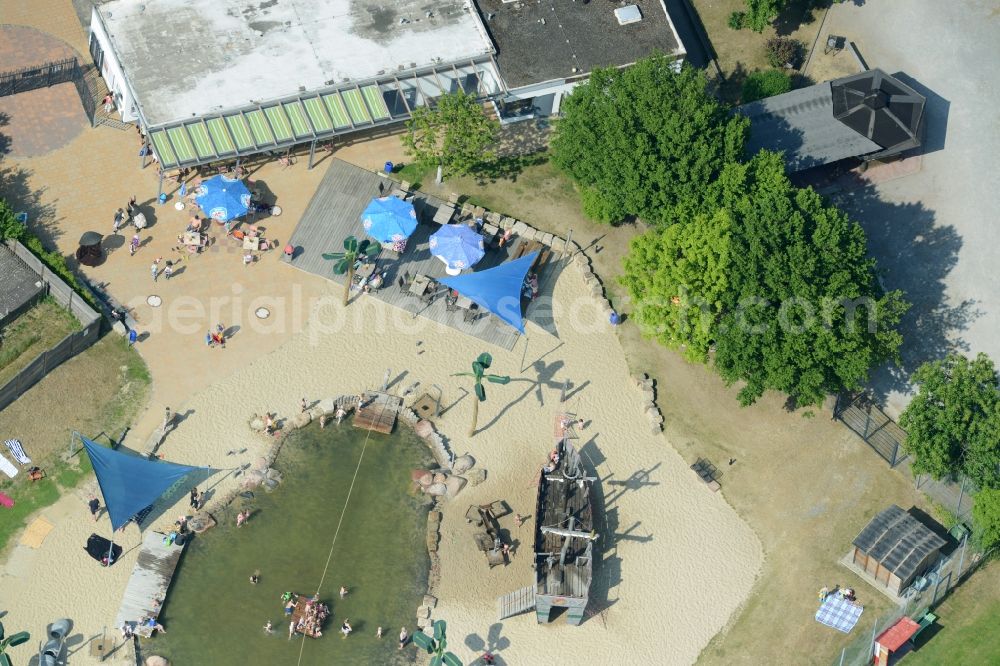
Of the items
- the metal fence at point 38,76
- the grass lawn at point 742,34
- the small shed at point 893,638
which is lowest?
the small shed at point 893,638

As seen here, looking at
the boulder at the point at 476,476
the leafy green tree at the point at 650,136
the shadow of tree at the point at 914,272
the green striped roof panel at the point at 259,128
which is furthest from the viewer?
the green striped roof panel at the point at 259,128

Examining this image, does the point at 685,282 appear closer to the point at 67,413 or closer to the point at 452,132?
the point at 452,132

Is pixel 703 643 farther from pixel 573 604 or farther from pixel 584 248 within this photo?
pixel 584 248

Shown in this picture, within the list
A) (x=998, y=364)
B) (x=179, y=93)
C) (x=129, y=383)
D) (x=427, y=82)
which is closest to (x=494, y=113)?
(x=427, y=82)

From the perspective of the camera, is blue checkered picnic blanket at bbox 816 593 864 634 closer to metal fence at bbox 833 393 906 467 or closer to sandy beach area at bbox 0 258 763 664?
sandy beach area at bbox 0 258 763 664

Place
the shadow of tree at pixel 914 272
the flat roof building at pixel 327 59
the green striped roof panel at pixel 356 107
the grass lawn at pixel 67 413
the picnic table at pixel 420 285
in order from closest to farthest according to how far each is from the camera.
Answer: the grass lawn at pixel 67 413 → the shadow of tree at pixel 914 272 → the picnic table at pixel 420 285 → the flat roof building at pixel 327 59 → the green striped roof panel at pixel 356 107

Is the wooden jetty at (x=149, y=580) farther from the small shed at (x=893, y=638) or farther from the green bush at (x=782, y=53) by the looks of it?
the green bush at (x=782, y=53)

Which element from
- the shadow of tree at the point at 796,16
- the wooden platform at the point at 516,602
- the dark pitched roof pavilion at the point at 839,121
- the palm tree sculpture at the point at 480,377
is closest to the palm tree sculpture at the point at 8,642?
the wooden platform at the point at 516,602
